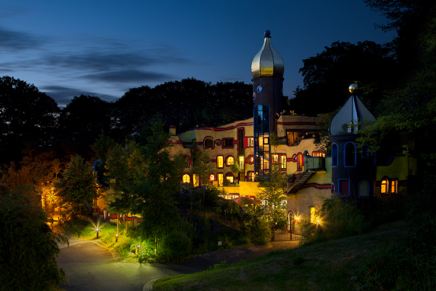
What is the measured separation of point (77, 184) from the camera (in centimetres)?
3344

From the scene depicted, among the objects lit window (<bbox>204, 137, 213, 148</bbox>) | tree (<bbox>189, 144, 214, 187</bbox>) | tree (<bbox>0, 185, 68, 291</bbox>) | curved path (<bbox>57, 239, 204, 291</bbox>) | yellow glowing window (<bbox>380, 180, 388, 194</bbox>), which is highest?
lit window (<bbox>204, 137, 213, 148</bbox>)

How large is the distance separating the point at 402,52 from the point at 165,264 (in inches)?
903

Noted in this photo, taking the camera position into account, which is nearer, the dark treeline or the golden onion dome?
the golden onion dome

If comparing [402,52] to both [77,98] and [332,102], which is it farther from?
[77,98]

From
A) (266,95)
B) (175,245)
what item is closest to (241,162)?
(266,95)

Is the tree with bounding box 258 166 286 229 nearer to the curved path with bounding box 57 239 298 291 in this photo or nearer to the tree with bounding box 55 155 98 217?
the curved path with bounding box 57 239 298 291

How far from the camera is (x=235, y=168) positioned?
44125 millimetres

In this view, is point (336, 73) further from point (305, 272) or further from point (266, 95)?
point (305, 272)

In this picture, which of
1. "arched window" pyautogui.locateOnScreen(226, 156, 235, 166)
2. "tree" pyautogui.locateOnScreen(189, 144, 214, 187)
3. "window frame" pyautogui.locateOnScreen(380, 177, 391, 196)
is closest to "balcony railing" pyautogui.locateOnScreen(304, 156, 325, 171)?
"window frame" pyautogui.locateOnScreen(380, 177, 391, 196)

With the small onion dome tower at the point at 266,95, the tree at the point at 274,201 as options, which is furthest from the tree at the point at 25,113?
the tree at the point at 274,201

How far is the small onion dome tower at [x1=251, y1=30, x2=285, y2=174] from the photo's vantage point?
1624 inches

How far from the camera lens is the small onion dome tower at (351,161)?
23.8 metres

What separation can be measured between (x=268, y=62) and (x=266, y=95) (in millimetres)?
3690

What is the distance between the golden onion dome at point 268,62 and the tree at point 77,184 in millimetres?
21489
